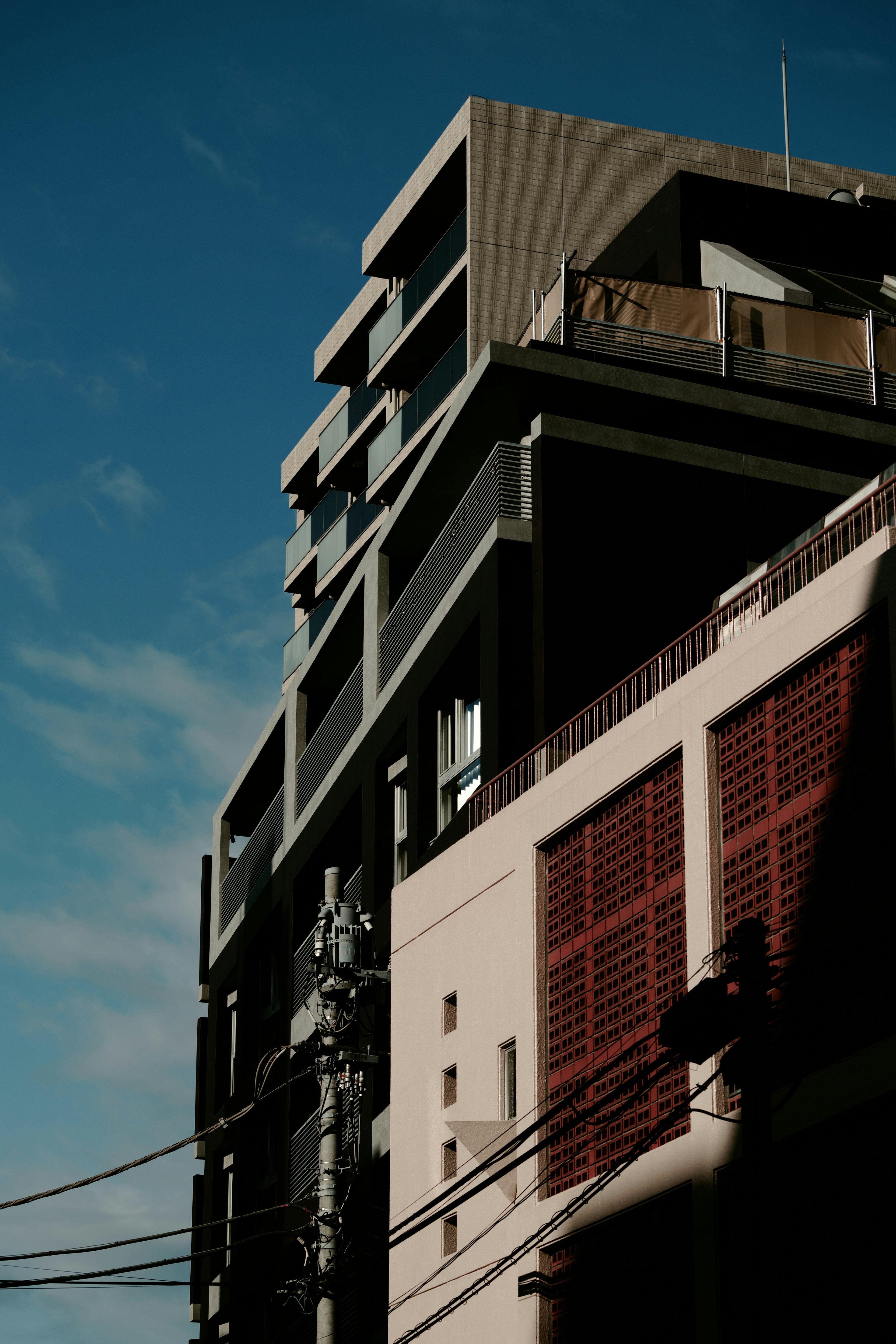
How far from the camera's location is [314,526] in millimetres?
53719

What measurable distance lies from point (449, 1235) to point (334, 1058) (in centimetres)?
423

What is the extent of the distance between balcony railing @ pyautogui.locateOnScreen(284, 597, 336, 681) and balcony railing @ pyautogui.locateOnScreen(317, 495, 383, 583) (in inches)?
44.0

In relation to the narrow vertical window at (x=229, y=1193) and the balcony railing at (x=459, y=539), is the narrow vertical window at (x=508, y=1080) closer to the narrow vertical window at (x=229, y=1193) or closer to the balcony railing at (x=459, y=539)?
the balcony railing at (x=459, y=539)

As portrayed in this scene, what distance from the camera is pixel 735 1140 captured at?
1934 centimetres

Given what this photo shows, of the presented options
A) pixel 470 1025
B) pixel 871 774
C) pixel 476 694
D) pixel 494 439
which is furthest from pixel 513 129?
pixel 871 774

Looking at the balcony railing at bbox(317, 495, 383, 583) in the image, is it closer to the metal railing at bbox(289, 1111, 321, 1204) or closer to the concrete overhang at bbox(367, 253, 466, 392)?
the concrete overhang at bbox(367, 253, 466, 392)

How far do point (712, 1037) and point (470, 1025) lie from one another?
12.0 metres

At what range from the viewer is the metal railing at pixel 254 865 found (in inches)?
1724

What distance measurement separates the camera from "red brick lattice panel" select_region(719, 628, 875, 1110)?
19031mm

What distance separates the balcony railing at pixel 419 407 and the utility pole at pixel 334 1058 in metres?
19.1

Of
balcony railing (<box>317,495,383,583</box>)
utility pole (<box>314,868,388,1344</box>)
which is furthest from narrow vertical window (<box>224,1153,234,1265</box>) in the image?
utility pole (<box>314,868,388,1344</box>)

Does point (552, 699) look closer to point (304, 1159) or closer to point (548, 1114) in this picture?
point (548, 1114)

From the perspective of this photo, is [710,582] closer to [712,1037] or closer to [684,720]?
[684,720]

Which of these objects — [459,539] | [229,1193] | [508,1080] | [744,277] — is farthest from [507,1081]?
[229,1193]
